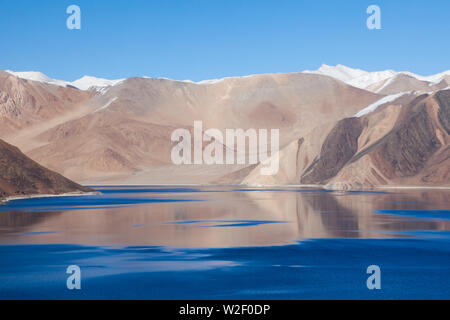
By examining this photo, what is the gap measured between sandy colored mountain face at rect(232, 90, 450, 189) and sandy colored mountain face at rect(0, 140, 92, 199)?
49141 millimetres

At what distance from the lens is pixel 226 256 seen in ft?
84.2

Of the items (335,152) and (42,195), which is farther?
(335,152)

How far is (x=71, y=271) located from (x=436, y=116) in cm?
10546

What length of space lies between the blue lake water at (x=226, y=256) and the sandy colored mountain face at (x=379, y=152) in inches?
2615

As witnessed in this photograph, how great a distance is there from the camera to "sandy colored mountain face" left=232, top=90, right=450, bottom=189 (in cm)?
10869

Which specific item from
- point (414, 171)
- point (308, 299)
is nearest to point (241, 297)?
point (308, 299)

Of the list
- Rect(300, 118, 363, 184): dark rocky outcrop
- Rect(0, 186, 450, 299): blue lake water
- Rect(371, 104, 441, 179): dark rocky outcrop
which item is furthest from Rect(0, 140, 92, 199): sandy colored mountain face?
Rect(300, 118, 363, 184): dark rocky outcrop

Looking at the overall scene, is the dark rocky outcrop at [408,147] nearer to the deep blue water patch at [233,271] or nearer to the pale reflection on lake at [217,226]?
the pale reflection on lake at [217,226]

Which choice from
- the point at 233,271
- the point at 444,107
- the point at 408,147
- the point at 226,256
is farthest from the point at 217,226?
the point at 444,107

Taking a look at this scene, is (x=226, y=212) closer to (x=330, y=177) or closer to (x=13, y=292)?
(x=13, y=292)

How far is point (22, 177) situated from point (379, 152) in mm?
62685

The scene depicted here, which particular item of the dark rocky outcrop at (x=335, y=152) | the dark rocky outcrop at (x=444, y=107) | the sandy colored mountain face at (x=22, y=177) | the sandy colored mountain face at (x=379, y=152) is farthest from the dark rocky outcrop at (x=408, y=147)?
the sandy colored mountain face at (x=22, y=177)

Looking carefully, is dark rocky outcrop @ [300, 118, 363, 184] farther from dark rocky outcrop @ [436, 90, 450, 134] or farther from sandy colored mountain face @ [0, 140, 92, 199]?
sandy colored mountain face @ [0, 140, 92, 199]

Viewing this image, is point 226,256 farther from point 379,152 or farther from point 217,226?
point 379,152
